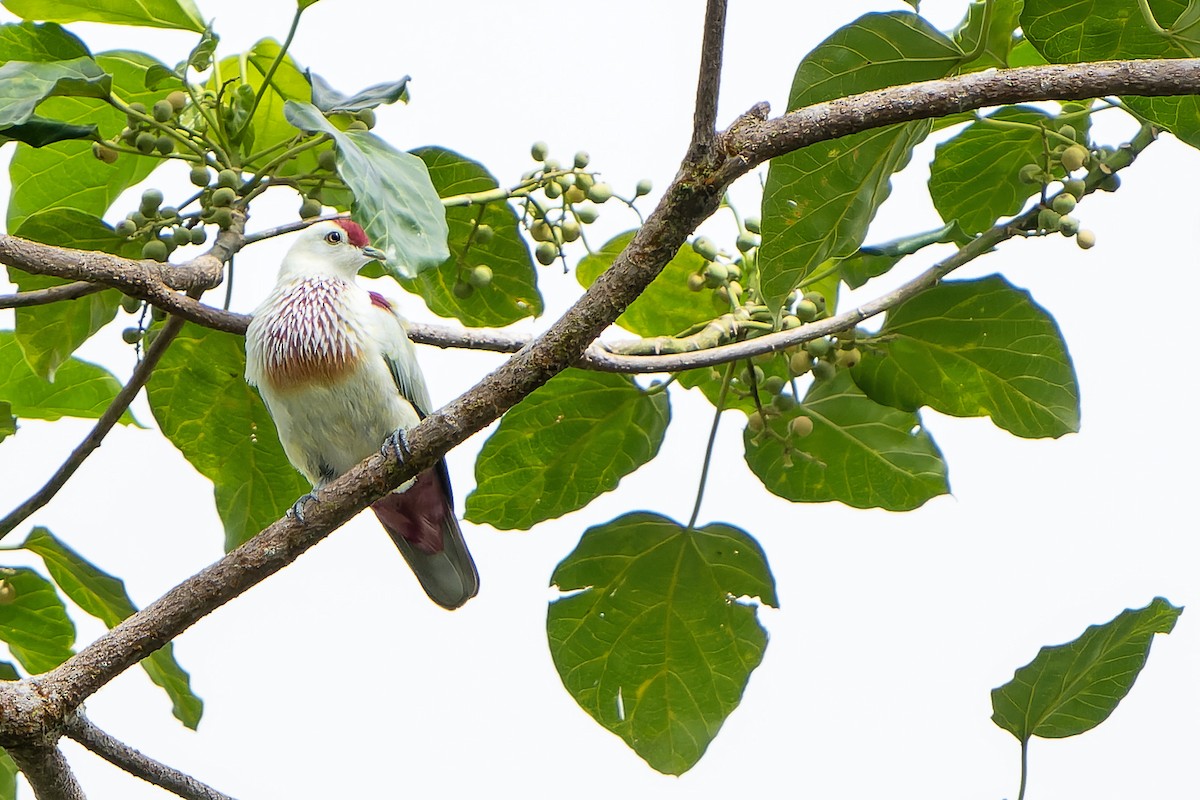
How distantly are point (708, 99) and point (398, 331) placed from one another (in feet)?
4.33

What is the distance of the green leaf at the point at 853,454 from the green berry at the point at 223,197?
1188 mm

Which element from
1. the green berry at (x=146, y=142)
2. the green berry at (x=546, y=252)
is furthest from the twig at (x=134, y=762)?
the green berry at (x=546, y=252)

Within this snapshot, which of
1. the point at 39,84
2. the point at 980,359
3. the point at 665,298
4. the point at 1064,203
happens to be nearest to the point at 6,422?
the point at 39,84

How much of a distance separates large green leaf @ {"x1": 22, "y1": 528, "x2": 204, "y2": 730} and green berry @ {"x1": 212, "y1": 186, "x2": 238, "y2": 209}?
0.74 metres

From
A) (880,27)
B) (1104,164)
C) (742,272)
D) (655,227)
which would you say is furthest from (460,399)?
(1104,164)

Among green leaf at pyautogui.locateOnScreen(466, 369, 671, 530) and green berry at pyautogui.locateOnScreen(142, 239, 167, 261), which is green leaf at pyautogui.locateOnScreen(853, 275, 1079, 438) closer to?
green leaf at pyautogui.locateOnScreen(466, 369, 671, 530)

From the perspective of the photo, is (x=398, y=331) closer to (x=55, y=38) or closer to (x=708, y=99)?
(x=55, y=38)

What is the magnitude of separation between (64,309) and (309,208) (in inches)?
20.8

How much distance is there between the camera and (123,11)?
2377 mm

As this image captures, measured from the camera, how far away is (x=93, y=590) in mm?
2461

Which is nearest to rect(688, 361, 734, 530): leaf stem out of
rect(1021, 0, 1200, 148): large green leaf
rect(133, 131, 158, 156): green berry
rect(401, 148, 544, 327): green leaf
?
rect(401, 148, 544, 327): green leaf

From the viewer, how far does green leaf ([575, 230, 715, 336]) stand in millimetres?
2762

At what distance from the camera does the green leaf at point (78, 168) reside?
2625 millimetres

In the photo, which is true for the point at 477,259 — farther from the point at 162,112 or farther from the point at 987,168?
the point at 987,168
